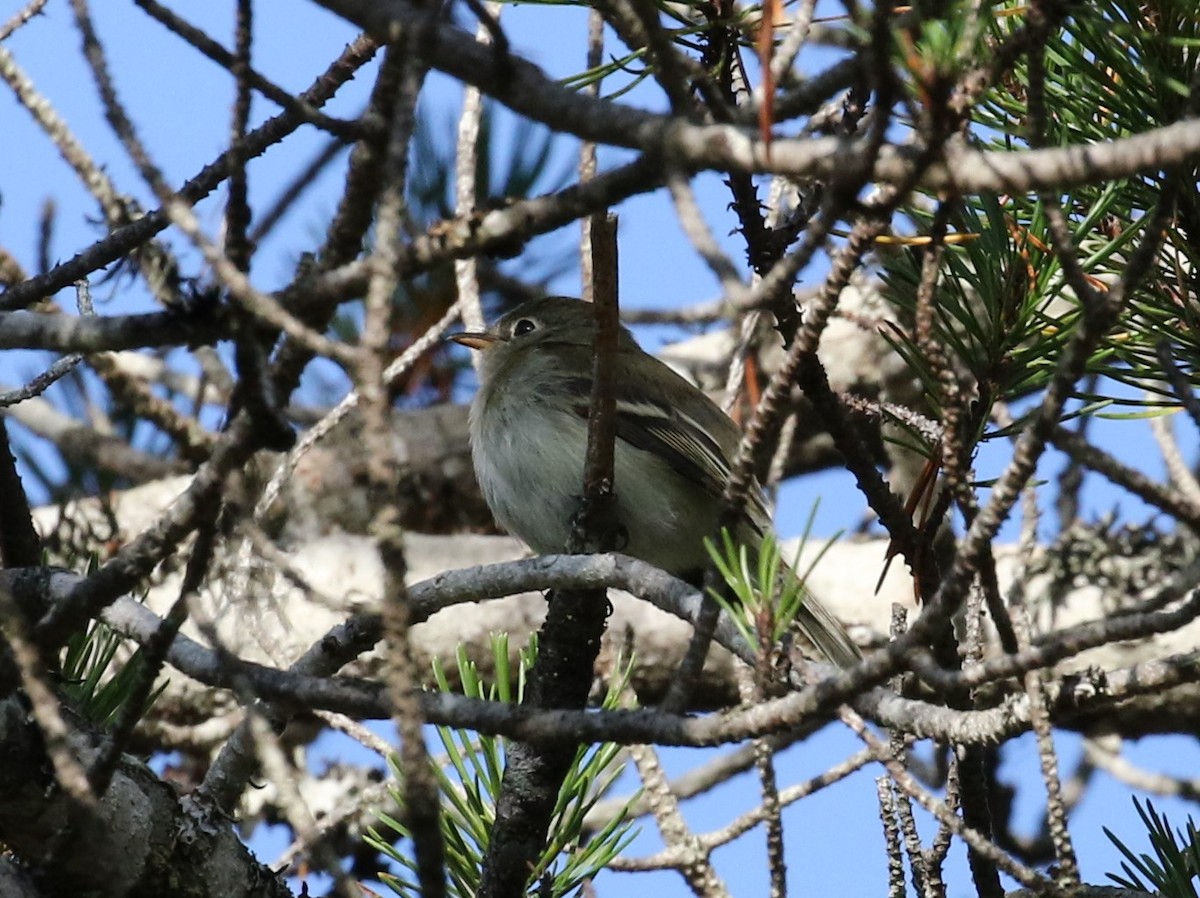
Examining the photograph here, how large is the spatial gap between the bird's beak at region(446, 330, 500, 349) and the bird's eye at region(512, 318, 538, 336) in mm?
338

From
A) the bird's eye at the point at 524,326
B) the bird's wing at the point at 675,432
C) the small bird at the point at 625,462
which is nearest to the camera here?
the small bird at the point at 625,462

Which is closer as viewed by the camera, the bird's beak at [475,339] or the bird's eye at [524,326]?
the bird's beak at [475,339]

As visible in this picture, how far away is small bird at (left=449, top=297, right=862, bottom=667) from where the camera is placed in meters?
5.42

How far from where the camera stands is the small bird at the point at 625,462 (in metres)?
5.42

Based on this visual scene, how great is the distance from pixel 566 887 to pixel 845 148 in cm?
235

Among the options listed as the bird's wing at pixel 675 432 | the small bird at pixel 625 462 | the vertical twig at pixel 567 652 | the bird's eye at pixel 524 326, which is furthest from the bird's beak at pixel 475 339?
the vertical twig at pixel 567 652

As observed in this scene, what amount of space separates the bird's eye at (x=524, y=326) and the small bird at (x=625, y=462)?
512 mm

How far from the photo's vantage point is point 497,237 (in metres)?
1.91

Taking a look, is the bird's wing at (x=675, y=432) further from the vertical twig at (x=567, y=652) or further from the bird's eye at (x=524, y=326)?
the vertical twig at (x=567, y=652)

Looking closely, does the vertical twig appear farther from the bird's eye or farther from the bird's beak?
the bird's eye

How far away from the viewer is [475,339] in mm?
6219

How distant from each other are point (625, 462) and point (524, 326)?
1.37 meters

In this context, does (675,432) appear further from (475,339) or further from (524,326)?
(524,326)

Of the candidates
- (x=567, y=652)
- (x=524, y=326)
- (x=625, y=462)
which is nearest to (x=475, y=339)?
(x=524, y=326)
